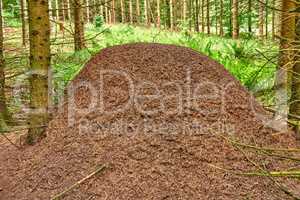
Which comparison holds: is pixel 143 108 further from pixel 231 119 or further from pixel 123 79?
pixel 231 119

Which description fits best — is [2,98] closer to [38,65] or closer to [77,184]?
[38,65]

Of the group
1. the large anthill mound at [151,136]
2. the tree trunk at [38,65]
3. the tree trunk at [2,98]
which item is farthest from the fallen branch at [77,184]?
the tree trunk at [2,98]

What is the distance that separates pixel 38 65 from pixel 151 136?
159 cm

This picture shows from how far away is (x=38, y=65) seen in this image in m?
4.03

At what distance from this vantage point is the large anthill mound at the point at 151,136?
2.87m

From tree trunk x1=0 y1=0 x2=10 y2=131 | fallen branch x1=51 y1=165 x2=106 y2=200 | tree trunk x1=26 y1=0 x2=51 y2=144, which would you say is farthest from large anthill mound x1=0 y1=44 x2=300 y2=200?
tree trunk x1=0 y1=0 x2=10 y2=131

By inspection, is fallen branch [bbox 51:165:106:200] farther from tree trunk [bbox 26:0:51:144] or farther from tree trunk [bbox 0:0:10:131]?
tree trunk [bbox 0:0:10:131]

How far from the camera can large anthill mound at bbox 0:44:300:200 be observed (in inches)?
113

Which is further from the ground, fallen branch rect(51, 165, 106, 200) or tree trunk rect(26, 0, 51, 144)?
tree trunk rect(26, 0, 51, 144)

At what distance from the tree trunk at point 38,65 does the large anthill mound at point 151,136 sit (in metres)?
0.35

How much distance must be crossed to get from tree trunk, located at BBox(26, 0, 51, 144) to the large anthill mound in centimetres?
35

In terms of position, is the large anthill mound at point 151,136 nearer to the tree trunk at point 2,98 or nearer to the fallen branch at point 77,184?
the fallen branch at point 77,184

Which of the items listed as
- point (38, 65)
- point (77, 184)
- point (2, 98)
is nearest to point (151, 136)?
point (77, 184)

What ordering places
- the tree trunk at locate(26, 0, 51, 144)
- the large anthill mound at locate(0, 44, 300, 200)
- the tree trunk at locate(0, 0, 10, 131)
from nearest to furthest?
1. the large anthill mound at locate(0, 44, 300, 200)
2. the tree trunk at locate(26, 0, 51, 144)
3. the tree trunk at locate(0, 0, 10, 131)
